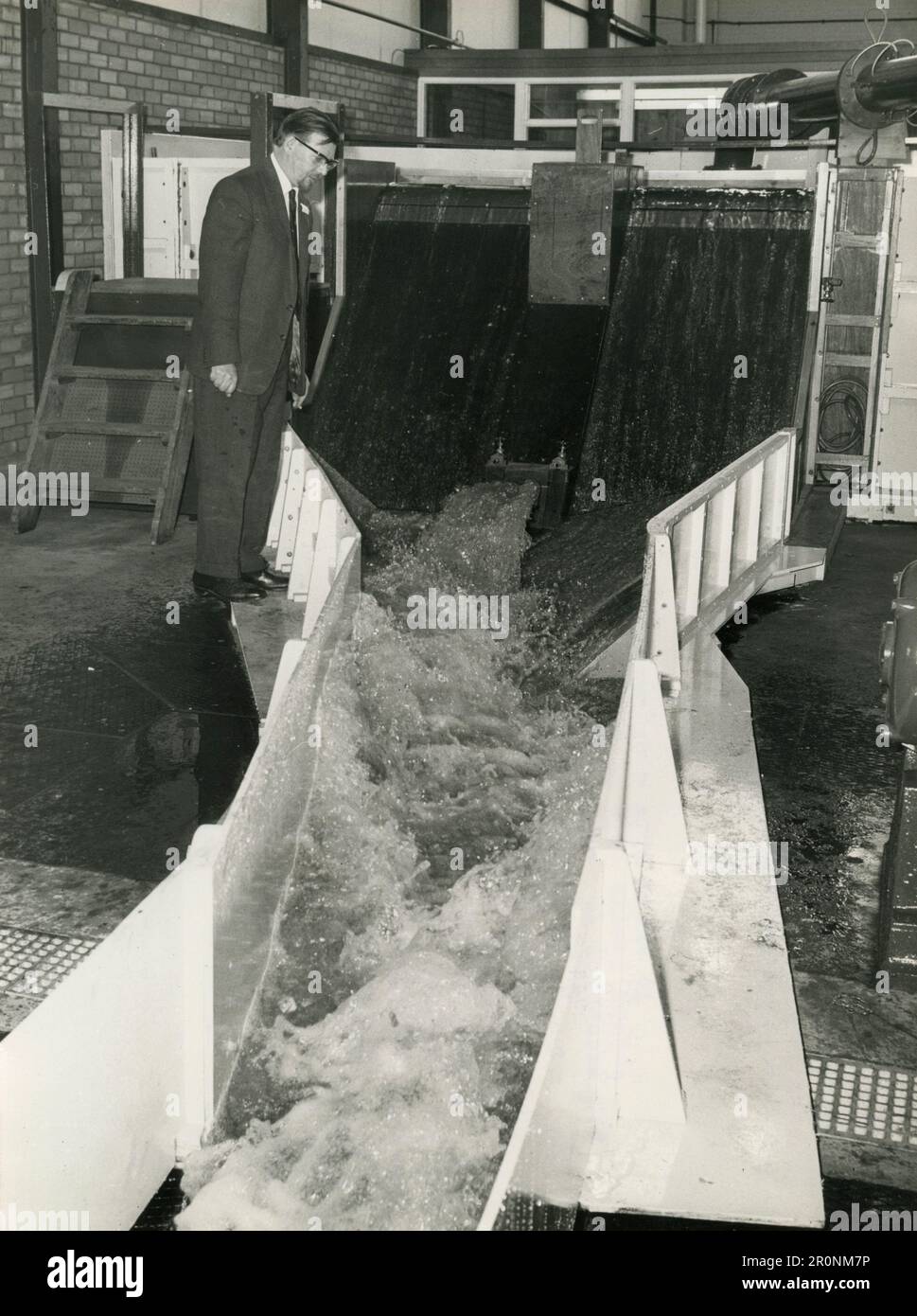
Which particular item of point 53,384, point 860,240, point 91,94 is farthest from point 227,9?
point 860,240

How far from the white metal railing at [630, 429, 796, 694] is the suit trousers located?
1.62m

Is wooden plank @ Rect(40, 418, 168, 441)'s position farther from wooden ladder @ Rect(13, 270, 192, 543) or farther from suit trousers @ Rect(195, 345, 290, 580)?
suit trousers @ Rect(195, 345, 290, 580)

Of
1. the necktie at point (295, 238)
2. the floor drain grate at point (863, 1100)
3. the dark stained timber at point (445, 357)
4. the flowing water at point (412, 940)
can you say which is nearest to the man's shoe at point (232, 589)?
the flowing water at point (412, 940)

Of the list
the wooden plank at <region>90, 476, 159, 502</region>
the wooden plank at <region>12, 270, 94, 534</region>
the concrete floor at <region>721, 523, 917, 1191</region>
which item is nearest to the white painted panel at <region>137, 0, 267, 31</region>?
the wooden plank at <region>12, 270, 94, 534</region>

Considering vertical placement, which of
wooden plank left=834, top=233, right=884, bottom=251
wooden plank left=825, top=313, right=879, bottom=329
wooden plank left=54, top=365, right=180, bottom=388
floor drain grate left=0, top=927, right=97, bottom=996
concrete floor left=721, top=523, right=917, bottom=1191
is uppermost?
wooden plank left=834, top=233, right=884, bottom=251

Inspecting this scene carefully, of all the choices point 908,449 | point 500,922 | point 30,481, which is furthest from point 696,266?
point 500,922

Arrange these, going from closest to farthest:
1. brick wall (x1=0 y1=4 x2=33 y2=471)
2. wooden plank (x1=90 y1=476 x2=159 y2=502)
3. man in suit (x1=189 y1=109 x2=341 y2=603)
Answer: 1. man in suit (x1=189 y1=109 x2=341 y2=603)
2. wooden plank (x1=90 y1=476 x2=159 y2=502)
3. brick wall (x1=0 y1=4 x2=33 y2=471)

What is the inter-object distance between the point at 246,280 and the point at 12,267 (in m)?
3.23

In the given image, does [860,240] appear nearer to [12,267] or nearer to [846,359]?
[846,359]

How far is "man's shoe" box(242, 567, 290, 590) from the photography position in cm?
541

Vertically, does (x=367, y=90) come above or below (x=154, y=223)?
above

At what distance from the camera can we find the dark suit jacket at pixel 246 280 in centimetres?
485

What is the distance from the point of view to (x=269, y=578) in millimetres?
5426

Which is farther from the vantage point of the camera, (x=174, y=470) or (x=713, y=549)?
(x=174, y=470)
